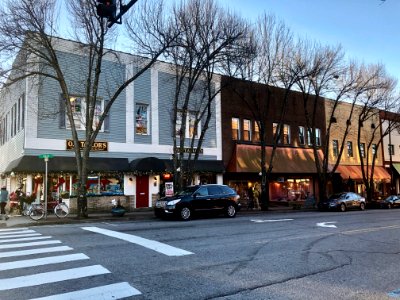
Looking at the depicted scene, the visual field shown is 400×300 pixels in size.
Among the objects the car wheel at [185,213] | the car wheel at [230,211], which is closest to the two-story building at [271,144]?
the car wheel at [230,211]

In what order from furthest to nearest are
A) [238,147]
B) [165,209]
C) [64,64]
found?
[238,147], [64,64], [165,209]

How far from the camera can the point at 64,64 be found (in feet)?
71.7

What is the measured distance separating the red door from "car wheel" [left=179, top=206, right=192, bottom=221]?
23.8 ft

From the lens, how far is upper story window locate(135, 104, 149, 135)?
24655 millimetres

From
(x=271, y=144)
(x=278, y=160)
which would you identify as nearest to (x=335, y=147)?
(x=271, y=144)

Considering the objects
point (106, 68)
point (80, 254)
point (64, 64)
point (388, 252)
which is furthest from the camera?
point (106, 68)

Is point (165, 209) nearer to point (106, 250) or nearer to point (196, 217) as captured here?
point (196, 217)

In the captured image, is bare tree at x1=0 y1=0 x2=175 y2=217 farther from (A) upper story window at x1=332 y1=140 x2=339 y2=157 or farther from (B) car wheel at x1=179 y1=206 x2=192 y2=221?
(A) upper story window at x1=332 y1=140 x2=339 y2=157

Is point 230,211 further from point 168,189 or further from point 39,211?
point 39,211

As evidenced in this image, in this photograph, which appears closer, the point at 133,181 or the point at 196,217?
the point at 196,217

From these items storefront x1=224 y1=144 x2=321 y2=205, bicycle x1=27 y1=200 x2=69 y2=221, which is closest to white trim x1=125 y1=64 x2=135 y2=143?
bicycle x1=27 y1=200 x2=69 y2=221

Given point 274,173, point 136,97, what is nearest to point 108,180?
point 136,97

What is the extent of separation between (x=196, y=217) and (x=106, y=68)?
11.2 metres

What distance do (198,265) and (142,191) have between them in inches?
673
